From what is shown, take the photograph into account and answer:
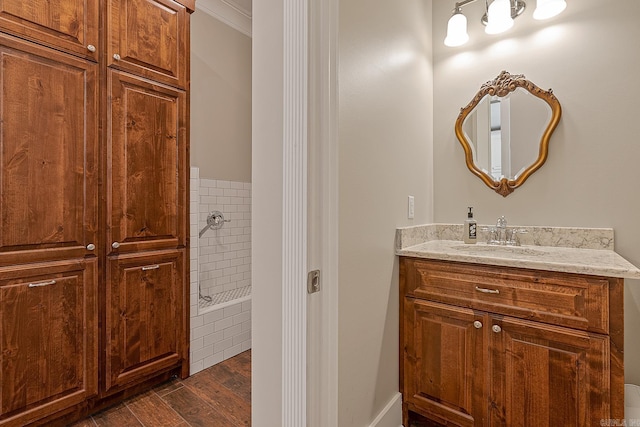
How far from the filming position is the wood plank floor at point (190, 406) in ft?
5.68

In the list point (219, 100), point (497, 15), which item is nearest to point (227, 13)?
point (219, 100)

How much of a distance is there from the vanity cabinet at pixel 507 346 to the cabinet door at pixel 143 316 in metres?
1.45

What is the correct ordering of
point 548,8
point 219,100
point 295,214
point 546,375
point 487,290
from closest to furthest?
point 295,214 < point 546,375 < point 487,290 < point 548,8 < point 219,100

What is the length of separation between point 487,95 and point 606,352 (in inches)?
57.9

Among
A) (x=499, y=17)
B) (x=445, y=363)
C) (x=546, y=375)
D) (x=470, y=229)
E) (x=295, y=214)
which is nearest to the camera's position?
(x=295, y=214)

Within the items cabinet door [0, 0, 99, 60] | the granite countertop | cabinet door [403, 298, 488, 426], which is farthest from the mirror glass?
cabinet door [0, 0, 99, 60]

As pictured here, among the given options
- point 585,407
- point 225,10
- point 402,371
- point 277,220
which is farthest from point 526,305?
point 225,10

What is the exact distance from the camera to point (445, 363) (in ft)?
4.99

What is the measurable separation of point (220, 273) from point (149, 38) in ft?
5.87

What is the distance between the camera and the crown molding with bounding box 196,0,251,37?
258 cm

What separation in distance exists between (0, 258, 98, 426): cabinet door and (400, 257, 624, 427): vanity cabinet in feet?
5.50

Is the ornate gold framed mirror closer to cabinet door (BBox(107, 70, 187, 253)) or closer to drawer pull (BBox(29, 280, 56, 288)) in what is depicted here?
cabinet door (BBox(107, 70, 187, 253))

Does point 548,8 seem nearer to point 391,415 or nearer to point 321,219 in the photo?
point 321,219

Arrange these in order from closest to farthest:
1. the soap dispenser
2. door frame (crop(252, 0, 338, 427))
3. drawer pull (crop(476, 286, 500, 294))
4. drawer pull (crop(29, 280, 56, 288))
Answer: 1. door frame (crop(252, 0, 338, 427))
2. drawer pull (crop(476, 286, 500, 294))
3. drawer pull (crop(29, 280, 56, 288))
4. the soap dispenser
